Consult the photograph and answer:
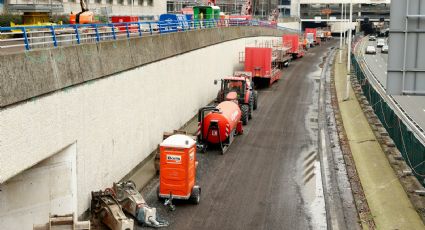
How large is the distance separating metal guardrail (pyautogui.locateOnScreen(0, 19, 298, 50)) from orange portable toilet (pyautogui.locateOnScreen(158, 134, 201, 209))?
14.4 feet

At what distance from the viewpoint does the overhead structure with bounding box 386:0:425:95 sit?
41.3 ft

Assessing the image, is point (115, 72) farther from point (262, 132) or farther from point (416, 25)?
point (262, 132)

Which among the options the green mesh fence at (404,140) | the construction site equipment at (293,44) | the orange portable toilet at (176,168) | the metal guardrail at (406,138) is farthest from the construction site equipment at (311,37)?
the orange portable toilet at (176,168)

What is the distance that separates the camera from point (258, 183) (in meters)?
19.5

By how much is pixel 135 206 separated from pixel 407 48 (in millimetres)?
8784

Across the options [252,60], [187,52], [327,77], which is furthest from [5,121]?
[327,77]

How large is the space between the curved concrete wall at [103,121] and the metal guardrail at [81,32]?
4.82ft

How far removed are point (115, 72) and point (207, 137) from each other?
22.5ft

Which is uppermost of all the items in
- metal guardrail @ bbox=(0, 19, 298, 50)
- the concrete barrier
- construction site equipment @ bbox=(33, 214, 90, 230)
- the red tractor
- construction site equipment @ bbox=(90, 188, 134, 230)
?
metal guardrail @ bbox=(0, 19, 298, 50)

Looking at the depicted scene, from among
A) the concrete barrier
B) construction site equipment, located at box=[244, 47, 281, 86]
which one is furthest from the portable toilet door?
construction site equipment, located at box=[244, 47, 281, 86]

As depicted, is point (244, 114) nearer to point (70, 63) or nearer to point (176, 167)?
point (176, 167)

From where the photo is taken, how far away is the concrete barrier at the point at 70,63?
38.9ft

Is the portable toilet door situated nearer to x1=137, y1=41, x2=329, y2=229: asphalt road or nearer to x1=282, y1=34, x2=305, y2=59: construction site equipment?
x1=137, y1=41, x2=329, y2=229: asphalt road

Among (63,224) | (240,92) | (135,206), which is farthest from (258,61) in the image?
(63,224)
